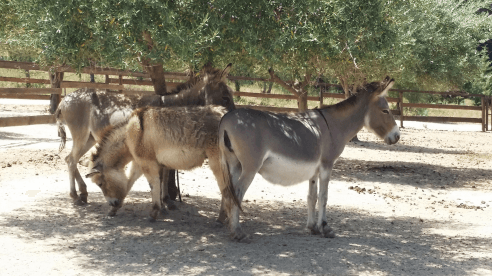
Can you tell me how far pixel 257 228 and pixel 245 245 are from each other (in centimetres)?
103

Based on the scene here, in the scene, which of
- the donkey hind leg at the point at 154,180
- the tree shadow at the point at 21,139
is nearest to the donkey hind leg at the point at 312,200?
the donkey hind leg at the point at 154,180

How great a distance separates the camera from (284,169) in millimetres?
6352

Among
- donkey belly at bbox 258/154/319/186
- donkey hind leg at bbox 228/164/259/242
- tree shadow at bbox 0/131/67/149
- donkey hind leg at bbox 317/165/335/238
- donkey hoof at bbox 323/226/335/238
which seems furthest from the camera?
tree shadow at bbox 0/131/67/149

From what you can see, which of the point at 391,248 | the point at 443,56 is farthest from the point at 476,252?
the point at 443,56

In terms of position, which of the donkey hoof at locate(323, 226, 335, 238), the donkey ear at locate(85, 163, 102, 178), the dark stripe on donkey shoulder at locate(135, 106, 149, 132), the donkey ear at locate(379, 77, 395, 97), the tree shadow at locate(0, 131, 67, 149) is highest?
the donkey ear at locate(379, 77, 395, 97)

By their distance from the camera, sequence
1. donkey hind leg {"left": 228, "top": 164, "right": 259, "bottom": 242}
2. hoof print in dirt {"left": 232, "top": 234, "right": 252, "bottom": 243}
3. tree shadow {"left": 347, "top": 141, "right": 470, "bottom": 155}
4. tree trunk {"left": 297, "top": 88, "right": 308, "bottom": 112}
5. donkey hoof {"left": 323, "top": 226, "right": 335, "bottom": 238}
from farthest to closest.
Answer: tree shadow {"left": 347, "top": 141, "right": 470, "bottom": 155}, tree trunk {"left": 297, "top": 88, "right": 308, "bottom": 112}, donkey hoof {"left": 323, "top": 226, "right": 335, "bottom": 238}, hoof print in dirt {"left": 232, "top": 234, "right": 252, "bottom": 243}, donkey hind leg {"left": 228, "top": 164, "right": 259, "bottom": 242}

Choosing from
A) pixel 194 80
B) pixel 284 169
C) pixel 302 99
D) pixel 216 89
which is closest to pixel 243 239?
pixel 284 169

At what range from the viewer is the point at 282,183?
21.1ft

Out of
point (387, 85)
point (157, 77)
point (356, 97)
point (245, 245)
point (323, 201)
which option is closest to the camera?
point (245, 245)

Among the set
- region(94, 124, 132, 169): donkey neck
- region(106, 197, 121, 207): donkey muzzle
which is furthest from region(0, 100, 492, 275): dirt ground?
region(94, 124, 132, 169): donkey neck

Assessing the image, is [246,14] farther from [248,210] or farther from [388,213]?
[388,213]

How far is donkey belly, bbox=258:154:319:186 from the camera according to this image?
6.32 m

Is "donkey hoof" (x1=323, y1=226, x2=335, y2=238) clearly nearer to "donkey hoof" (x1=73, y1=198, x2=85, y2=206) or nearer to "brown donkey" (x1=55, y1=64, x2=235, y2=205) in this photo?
"brown donkey" (x1=55, y1=64, x2=235, y2=205)

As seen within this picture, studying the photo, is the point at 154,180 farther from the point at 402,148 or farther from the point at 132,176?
the point at 402,148
